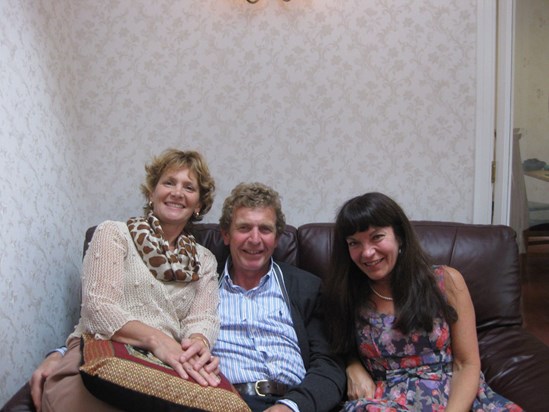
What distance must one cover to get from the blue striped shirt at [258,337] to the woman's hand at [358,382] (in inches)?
6.3

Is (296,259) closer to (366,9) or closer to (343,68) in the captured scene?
(343,68)

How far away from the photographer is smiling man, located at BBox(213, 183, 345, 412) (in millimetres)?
1551

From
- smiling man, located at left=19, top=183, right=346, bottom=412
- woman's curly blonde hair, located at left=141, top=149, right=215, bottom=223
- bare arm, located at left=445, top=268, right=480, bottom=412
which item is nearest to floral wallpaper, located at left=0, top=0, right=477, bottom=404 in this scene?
woman's curly blonde hair, located at left=141, top=149, right=215, bottom=223

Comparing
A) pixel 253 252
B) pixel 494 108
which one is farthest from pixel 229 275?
pixel 494 108

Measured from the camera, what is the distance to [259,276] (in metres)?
1.77

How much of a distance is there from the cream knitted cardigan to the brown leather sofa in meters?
0.28

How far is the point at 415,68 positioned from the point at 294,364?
4.59 feet

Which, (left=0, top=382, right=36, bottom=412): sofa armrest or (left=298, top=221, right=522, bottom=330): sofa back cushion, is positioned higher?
(left=298, top=221, right=522, bottom=330): sofa back cushion

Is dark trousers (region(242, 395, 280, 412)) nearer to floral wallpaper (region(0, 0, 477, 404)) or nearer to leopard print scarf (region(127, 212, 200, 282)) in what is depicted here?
leopard print scarf (region(127, 212, 200, 282))

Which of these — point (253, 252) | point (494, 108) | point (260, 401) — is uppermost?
point (494, 108)

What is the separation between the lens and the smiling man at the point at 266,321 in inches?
61.1

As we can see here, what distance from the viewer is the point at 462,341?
1.49 m

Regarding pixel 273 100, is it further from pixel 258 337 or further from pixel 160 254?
pixel 258 337

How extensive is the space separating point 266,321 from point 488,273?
87 cm
